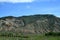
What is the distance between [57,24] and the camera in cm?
3866

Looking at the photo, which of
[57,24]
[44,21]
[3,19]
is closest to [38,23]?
[44,21]

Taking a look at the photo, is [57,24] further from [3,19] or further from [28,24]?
[3,19]

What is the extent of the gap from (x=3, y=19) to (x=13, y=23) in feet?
7.21

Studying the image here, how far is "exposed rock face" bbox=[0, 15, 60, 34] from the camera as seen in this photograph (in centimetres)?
3750

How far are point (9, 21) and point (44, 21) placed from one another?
7.19 meters

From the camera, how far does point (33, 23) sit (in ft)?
127

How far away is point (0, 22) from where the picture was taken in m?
37.5

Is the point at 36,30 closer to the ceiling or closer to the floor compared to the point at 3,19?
closer to the floor

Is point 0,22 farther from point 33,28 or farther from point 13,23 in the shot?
point 33,28

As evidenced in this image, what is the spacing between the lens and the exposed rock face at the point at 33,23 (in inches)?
1476

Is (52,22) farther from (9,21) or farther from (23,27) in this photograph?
(9,21)

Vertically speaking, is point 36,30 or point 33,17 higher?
point 33,17

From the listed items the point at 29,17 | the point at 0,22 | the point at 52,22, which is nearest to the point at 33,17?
the point at 29,17

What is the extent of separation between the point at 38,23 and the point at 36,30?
2.12m
